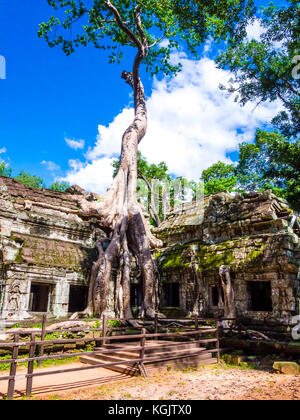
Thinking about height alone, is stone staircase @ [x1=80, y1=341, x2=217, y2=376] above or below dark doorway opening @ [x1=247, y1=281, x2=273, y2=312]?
below

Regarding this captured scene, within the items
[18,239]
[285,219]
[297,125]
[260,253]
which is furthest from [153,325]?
[297,125]

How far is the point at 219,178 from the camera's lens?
90.6 feet

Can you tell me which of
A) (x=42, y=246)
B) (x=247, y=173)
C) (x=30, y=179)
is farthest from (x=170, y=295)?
(x=30, y=179)

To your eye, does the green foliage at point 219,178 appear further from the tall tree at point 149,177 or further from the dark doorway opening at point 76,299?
the dark doorway opening at point 76,299

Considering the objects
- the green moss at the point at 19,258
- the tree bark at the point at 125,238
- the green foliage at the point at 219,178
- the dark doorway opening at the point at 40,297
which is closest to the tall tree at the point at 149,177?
the green foliage at the point at 219,178

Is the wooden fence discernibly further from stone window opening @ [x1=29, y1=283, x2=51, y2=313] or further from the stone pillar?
stone window opening @ [x1=29, y1=283, x2=51, y2=313]

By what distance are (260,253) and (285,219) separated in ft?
6.60

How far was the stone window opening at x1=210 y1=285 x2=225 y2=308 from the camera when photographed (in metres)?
11.8

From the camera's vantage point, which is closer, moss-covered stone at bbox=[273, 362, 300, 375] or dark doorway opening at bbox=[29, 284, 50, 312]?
moss-covered stone at bbox=[273, 362, 300, 375]

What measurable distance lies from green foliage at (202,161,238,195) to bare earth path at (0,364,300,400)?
20.2 meters

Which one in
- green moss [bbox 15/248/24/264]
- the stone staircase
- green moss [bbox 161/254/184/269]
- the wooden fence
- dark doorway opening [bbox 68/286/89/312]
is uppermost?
green moss [bbox 161/254/184/269]

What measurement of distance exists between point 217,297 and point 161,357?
658 cm

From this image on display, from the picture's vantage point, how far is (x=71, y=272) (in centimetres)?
1114

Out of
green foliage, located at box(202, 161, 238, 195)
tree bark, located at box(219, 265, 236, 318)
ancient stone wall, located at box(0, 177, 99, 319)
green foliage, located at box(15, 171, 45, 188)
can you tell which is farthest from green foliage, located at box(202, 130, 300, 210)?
green foliage, located at box(15, 171, 45, 188)
